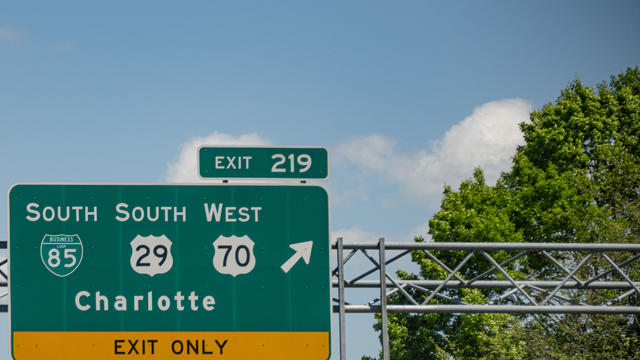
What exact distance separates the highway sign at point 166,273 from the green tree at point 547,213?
60.0 feet

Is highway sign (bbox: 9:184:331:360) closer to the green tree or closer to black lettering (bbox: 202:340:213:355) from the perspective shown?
black lettering (bbox: 202:340:213:355)

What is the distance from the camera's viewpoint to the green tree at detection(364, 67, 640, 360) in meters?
29.1

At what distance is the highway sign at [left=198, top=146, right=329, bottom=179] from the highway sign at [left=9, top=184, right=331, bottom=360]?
9.2 inches

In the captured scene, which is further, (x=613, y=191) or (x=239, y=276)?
(x=613, y=191)

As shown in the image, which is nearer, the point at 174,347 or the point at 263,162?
the point at 174,347

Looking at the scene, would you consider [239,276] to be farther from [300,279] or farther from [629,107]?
[629,107]

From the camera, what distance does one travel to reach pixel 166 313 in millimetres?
11758

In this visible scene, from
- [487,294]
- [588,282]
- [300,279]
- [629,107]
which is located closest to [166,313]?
[300,279]

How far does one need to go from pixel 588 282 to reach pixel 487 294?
17438 mm

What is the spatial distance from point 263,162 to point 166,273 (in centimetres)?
211

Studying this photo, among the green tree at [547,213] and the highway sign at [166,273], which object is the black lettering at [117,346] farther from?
the green tree at [547,213]

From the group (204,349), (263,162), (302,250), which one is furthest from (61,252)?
(302,250)

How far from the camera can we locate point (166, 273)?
1184 centimetres

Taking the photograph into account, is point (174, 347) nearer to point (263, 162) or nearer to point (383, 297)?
point (263, 162)
